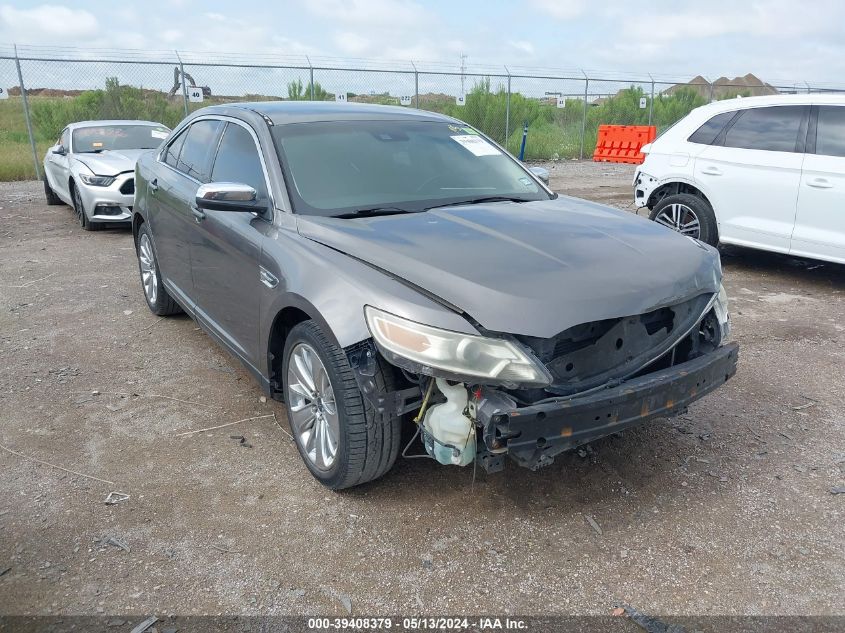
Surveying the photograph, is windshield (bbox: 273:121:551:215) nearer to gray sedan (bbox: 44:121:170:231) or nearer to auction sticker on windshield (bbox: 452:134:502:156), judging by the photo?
auction sticker on windshield (bbox: 452:134:502:156)

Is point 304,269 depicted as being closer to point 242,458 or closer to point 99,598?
point 242,458

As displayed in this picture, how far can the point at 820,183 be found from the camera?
6.17 metres

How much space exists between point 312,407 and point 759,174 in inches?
211

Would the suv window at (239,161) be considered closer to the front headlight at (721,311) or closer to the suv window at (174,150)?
the suv window at (174,150)

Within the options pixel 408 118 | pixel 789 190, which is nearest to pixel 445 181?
pixel 408 118

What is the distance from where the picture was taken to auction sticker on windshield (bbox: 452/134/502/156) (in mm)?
4203

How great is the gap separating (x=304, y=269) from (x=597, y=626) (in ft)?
5.96

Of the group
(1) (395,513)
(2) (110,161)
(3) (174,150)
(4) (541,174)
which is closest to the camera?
(1) (395,513)

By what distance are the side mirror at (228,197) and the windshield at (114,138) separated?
786 cm

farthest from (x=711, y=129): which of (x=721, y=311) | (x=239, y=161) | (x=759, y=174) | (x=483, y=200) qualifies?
(x=239, y=161)

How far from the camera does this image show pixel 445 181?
12.6 ft

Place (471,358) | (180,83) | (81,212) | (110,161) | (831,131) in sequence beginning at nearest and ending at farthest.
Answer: (471,358), (831,131), (110,161), (81,212), (180,83)

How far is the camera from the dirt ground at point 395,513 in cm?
253

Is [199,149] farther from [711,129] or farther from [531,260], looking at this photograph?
[711,129]
